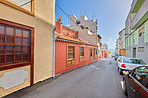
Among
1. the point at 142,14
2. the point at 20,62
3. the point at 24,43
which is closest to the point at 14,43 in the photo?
the point at 24,43

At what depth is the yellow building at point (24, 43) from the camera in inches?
132

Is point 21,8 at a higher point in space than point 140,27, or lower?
lower

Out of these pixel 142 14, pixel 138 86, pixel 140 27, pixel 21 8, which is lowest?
pixel 138 86

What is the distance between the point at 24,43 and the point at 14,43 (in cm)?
47

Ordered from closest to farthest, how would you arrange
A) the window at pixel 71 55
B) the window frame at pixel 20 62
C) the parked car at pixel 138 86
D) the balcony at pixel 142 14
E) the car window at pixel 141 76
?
the parked car at pixel 138 86, the car window at pixel 141 76, the window frame at pixel 20 62, the balcony at pixel 142 14, the window at pixel 71 55

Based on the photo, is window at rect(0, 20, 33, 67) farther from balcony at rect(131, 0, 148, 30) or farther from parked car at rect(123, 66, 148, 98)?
balcony at rect(131, 0, 148, 30)

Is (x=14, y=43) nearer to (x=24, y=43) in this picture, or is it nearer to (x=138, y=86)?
(x=24, y=43)

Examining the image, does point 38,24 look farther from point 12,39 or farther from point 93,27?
point 93,27

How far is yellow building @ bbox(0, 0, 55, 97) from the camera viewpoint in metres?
3.35

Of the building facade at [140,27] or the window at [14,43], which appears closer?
the window at [14,43]

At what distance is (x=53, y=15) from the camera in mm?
6090

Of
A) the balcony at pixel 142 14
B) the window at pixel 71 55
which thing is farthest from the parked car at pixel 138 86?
the balcony at pixel 142 14

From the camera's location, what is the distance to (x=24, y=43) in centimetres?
409

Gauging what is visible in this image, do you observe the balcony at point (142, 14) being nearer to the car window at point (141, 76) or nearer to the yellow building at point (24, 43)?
the car window at point (141, 76)
